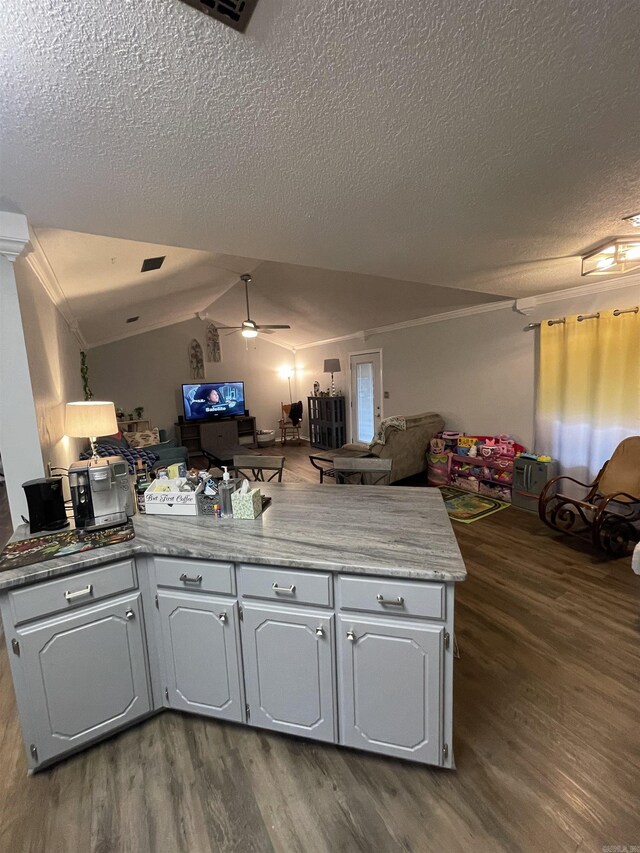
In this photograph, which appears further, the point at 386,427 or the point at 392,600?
the point at 386,427

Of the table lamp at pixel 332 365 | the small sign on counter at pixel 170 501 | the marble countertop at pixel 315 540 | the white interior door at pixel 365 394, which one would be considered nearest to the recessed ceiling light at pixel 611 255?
the marble countertop at pixel 315 540

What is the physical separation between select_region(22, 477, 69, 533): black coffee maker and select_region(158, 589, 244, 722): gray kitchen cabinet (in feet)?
2.10

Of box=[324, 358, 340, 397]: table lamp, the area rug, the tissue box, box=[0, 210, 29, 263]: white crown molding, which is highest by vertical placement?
box=[0, 210, 29, 263]: white crown molding

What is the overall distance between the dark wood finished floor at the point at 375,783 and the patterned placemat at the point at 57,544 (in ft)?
2.81

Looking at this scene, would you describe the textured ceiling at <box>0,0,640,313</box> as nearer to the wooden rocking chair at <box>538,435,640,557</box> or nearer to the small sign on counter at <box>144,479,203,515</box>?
the small sign on counter at <box>144,479,203,515</box>

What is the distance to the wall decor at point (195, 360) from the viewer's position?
795 centimetres

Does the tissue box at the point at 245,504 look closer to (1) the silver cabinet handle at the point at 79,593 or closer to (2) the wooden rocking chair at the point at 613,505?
(1) the silver cabinet handle at the point at 79,593

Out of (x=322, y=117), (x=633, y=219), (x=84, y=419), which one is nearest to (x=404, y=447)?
(x=633, y=219)

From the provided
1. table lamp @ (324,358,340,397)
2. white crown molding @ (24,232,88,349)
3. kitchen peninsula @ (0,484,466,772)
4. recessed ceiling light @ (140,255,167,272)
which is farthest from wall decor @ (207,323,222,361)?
kitchen peninsula @ (0,484,466,772)

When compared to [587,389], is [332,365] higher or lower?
higher

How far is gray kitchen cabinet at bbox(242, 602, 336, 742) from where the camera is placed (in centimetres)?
145

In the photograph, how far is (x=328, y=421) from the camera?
763cm

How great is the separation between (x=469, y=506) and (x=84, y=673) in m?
3.71

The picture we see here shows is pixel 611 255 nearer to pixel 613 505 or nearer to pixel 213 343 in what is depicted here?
pixel 613 505
